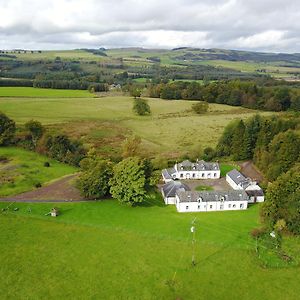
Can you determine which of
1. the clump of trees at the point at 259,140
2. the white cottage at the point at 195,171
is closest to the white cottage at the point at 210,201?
the white cottage at the point at 195,171

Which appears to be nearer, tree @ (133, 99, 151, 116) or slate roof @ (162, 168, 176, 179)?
slate roof @ (162, 168, 176, 179)

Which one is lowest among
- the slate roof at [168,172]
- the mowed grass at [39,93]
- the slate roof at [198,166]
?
the mowed grass at [39,93]

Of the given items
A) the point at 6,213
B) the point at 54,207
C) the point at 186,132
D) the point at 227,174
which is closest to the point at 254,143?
the point at 227,174

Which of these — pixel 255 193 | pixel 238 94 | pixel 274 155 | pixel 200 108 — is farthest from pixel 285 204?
pixel 238 94

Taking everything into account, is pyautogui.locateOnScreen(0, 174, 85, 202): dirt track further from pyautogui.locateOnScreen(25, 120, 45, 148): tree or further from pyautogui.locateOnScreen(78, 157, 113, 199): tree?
pyautogui.locateOnScreen(25, 120, 45, 148): tree

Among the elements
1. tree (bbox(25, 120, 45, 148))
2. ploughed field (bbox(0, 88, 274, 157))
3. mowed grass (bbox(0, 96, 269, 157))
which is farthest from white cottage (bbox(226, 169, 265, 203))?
tree (bbox(25, 120, 45, 148))

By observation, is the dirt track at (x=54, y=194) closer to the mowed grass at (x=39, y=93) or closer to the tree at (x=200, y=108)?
the tree at (x=200, y=108)
